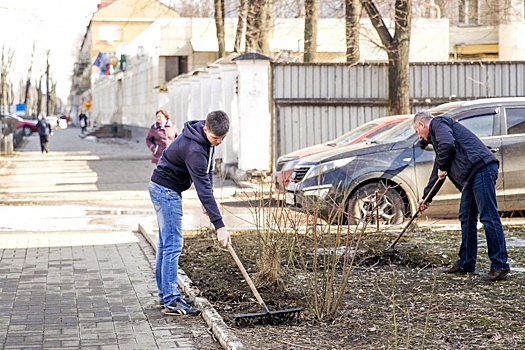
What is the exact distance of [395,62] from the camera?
19.7 meters

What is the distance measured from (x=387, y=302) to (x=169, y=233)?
1.87 m

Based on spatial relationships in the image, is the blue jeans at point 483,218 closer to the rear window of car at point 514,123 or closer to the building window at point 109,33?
the rear window of car at point 514,123

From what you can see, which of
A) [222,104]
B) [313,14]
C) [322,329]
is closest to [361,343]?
[322,329]

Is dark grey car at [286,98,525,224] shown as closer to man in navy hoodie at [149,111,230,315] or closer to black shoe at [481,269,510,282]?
black shoe at [481,269,510,282]

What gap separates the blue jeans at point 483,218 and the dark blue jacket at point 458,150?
0.24 ft

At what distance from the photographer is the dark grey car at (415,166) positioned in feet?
39.5

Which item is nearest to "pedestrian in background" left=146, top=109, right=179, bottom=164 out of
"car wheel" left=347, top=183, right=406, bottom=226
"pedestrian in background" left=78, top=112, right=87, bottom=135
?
"car wheel" left=347, top=183, right=406, bottom=226

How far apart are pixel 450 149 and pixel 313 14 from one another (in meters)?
15.5

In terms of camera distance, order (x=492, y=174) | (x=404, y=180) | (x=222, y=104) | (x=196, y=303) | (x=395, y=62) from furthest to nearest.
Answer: (x=222, y=104)
(x=395, y=62)
(x=404, y=180)
(x=492, y=174)
(x=196, y=303)

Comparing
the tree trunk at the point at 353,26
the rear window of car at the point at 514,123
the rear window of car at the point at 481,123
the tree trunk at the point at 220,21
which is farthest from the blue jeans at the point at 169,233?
the tree trunk at the point at 220,21

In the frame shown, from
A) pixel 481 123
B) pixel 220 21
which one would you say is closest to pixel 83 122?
pixel 220 21

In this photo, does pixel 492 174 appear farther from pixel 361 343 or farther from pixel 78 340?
pixel 78 340

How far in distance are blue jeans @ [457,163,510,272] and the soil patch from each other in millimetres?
186

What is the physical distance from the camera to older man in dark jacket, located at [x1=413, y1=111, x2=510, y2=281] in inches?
320
